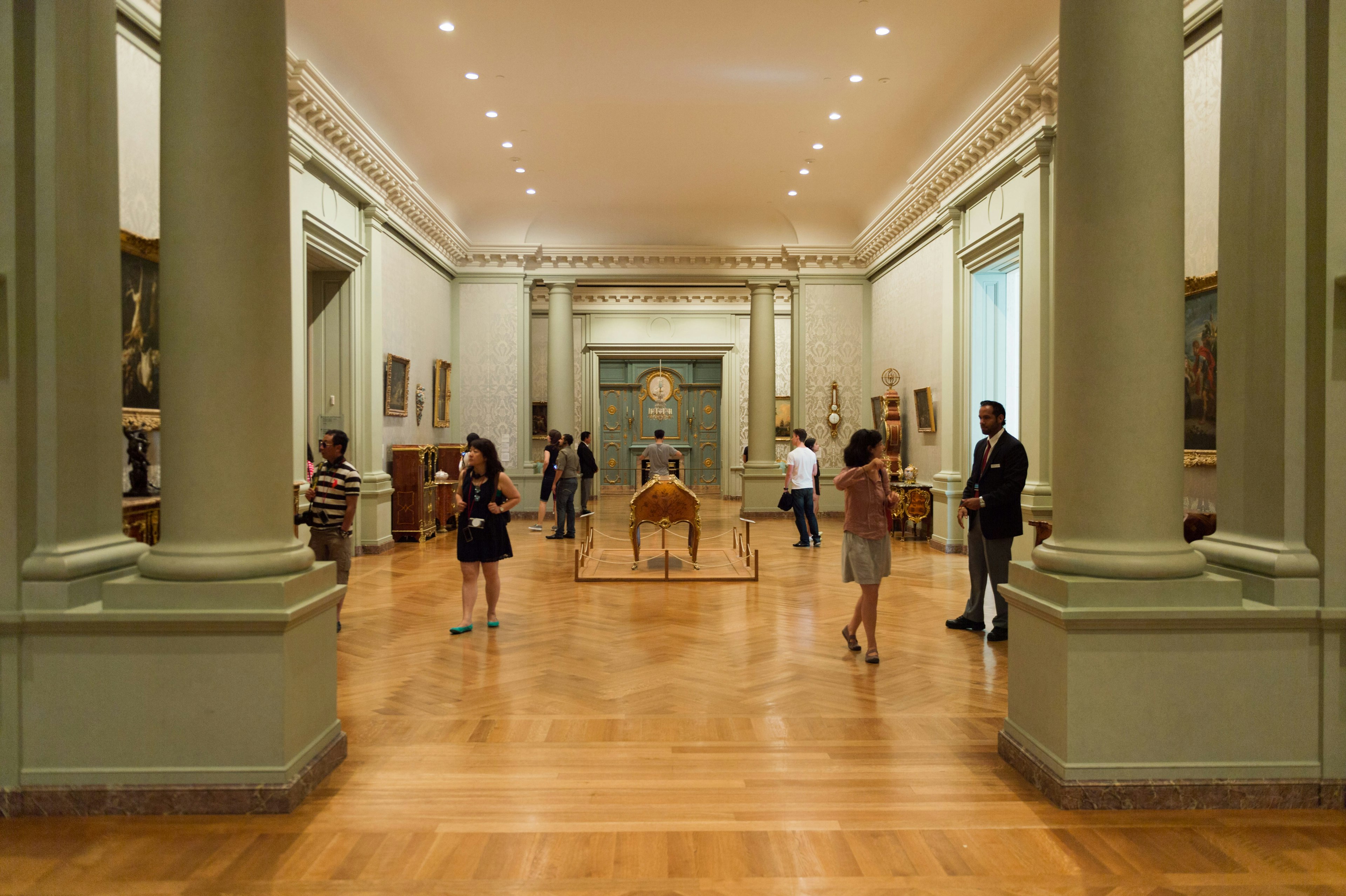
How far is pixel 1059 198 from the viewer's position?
3.36m

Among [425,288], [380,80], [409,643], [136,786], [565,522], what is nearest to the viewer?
[136,786]

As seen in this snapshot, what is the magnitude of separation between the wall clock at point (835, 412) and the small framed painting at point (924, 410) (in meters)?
2.47

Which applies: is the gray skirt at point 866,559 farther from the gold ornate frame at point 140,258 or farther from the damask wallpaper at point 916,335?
the damask wallpaper at point 916,335

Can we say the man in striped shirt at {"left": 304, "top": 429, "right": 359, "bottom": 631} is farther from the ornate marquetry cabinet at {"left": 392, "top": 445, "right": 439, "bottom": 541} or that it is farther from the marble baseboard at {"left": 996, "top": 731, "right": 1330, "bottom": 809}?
the ornate marquetry cabinet at {"left": 392, "top": 445, "right": 439, "bottom": 541}

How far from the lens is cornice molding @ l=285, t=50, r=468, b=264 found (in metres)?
8.21

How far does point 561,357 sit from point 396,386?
4.56 meters

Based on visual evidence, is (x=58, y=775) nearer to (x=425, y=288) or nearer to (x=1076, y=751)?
(x=1076, y=751)

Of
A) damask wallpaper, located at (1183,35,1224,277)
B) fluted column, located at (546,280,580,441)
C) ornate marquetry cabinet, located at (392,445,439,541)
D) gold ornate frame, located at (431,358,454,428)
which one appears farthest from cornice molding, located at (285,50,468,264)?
damask wallpaper, located at (1183,35,1224,277)

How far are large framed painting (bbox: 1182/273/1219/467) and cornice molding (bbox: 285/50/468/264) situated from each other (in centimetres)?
729

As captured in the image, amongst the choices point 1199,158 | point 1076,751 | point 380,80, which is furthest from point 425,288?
point 1076,751

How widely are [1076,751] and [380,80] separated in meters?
9.66

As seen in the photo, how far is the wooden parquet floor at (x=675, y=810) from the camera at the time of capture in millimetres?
2625

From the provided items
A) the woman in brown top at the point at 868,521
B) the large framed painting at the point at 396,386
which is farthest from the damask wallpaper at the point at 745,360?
the woman in brown top at the point at 868,521

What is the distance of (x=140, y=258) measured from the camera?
5.68 metres
